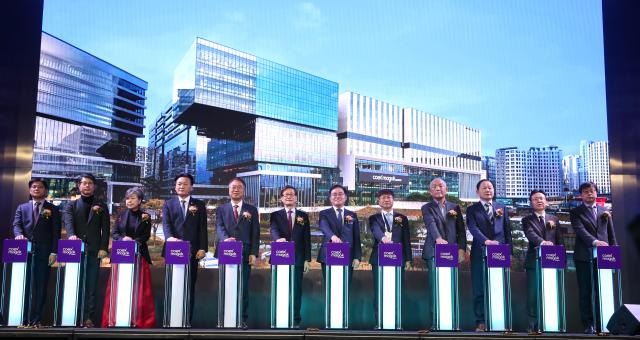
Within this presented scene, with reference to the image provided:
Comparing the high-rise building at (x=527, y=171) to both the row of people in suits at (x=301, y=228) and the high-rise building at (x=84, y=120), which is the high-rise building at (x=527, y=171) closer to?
the row of people in suits at (x=301, y=228)

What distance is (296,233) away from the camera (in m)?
4.88

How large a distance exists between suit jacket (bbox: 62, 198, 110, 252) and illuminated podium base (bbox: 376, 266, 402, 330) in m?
2.73

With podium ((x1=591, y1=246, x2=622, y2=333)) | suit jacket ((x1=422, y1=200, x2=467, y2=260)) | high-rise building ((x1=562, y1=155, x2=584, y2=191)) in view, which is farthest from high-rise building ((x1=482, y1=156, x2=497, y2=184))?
podium ((x1=591, y1=246, x2=622, y2=333))

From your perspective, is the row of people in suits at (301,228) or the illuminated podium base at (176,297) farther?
the row of people in suits at (301,228)

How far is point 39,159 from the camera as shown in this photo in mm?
5852

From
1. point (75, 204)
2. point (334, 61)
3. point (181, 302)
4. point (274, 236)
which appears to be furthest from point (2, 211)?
point (334, 61)

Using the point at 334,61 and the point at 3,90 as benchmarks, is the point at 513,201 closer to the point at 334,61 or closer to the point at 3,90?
the point at 334,61

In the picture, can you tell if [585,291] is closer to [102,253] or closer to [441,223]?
[441,223]

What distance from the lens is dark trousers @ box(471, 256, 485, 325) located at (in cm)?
466

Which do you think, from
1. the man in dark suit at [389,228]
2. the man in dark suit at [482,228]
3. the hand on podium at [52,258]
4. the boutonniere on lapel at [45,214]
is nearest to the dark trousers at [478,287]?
the man in dark suit at [482,228]

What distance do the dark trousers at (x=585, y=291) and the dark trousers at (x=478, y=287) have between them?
98cm

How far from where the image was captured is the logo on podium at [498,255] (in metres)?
4.46

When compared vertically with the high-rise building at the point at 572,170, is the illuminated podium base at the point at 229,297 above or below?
below

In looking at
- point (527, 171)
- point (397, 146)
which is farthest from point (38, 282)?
point (527, 171)
